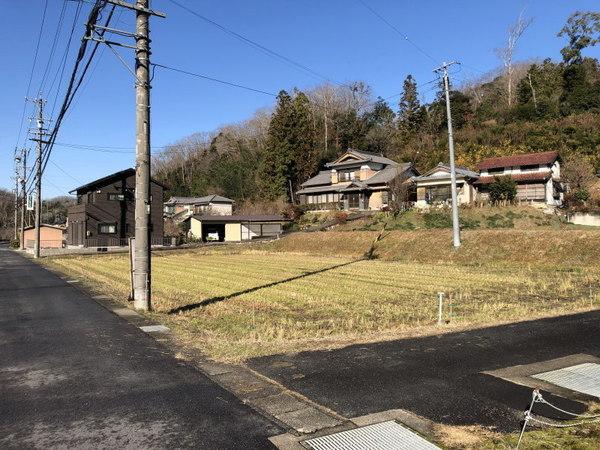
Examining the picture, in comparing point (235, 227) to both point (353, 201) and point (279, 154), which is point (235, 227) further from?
point (353, 201)

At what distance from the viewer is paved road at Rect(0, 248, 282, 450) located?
3.99 m

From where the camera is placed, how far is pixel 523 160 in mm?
41469

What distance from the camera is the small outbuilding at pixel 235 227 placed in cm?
5691

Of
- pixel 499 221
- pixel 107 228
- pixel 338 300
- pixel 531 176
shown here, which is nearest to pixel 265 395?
pixel 338 300

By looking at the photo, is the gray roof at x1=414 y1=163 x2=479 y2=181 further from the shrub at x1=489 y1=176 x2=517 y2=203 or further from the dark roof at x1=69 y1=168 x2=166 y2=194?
the dark roof at x1=69 y1=168 x2=166 y2=194

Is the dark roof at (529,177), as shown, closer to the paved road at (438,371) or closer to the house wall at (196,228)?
the house wall at (196,228)

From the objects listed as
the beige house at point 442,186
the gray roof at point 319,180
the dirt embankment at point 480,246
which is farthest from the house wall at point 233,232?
the beige house at point 442,186

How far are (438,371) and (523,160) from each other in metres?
40.8

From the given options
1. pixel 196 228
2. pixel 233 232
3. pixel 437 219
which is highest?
pixel 437 219

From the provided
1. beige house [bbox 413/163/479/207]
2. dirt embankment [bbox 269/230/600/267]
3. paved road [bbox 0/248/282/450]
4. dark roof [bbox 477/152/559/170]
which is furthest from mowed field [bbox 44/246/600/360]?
dark roof [bbox 477/152/559/170]

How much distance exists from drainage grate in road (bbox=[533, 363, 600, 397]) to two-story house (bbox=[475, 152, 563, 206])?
119ft

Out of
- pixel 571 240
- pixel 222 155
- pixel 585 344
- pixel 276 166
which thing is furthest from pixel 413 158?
pixel 585 344

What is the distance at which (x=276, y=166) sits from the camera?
61.6 m

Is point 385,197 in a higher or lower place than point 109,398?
higher
